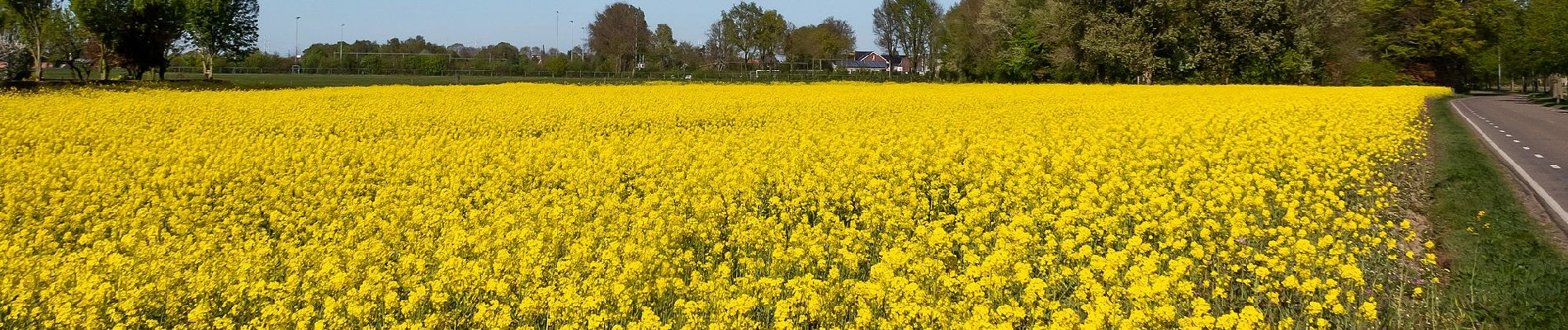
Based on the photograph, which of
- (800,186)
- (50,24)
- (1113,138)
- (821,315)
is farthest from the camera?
(50,24)

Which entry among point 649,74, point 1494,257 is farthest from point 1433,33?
point 1494,257

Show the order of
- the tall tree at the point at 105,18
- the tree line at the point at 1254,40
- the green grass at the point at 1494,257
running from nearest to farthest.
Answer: the green grass at the point at 1494,257 → the tall tree at the point at 105,18 → the tree line at the point at 1254,40

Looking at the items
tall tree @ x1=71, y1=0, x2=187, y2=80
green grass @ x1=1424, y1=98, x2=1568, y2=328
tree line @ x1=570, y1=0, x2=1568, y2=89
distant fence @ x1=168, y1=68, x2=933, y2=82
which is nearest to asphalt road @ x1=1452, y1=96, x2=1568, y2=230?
green grass @ x1=1424, y1=98, x2=1568, y2=328

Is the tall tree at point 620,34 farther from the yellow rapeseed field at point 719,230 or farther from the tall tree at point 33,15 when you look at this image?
the yellow rapeseed field at point 719,230

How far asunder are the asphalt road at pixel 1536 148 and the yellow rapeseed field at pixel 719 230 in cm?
135

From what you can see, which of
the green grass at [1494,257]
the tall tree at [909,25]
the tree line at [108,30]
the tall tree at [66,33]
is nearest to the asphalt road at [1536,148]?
the green grass at [1494,257]

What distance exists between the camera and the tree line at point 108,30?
38875mm

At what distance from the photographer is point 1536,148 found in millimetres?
16156

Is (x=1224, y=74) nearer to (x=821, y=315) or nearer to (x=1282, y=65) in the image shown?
(x=1282, y=65)

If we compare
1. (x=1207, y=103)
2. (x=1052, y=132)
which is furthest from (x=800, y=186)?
(x=1207, y=103)

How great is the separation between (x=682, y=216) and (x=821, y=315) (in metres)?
2.32

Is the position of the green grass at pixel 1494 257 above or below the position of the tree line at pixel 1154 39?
below

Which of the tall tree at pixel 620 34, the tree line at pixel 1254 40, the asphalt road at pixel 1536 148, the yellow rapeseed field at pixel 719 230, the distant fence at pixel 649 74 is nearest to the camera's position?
the yellow rapeseed field at pixel 719 230

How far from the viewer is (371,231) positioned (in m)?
6.61
